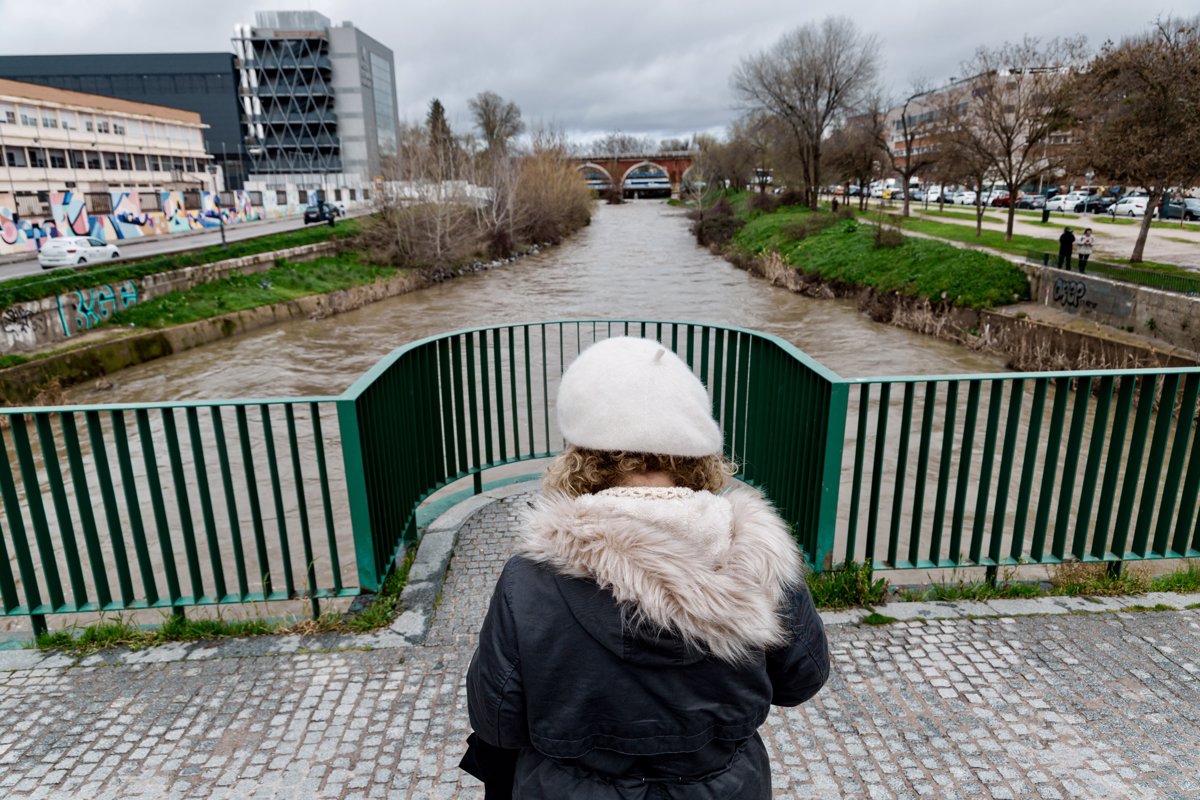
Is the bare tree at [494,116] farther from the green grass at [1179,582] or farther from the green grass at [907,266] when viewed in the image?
the green grass at [1179,582]

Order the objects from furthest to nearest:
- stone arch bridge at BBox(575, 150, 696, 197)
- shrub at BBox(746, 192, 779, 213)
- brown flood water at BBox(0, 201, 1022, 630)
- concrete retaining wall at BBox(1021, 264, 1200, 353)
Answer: stone arch bridge at BBox(575, 150, 696, 197) → shrub at BBox(746, 192, 779, 213) → concrete retaining wall at BBox(1021, 264, 1200, 353) → brown flood water at BBox(0, 201, 1022, 630)


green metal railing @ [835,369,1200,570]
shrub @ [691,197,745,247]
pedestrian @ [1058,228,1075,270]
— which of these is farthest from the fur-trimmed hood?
shrub @ [691,197,745,247]

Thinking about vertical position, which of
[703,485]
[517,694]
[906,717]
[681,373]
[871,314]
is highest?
[681,373]

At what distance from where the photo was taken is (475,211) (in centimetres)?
3816

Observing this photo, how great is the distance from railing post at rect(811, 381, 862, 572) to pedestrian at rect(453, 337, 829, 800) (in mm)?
2251

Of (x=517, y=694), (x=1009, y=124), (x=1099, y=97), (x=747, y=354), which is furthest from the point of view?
(x=1009, y=124)

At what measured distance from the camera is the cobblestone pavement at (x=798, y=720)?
2.88m

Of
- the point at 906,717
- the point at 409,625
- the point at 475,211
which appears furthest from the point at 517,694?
the point at 475,211

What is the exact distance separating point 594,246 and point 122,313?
30505 millimetres

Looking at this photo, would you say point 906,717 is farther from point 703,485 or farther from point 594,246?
point 594,246

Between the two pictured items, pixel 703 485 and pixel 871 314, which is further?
pixel 871 314

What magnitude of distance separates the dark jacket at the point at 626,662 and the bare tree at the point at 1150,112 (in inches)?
790

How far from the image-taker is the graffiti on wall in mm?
18656

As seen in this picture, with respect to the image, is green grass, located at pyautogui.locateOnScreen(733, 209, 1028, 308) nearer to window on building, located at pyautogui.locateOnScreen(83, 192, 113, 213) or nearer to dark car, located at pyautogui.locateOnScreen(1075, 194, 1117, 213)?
dark car, located at pyautogui.locateOnScreen(1075, 194, 1117, 213)
